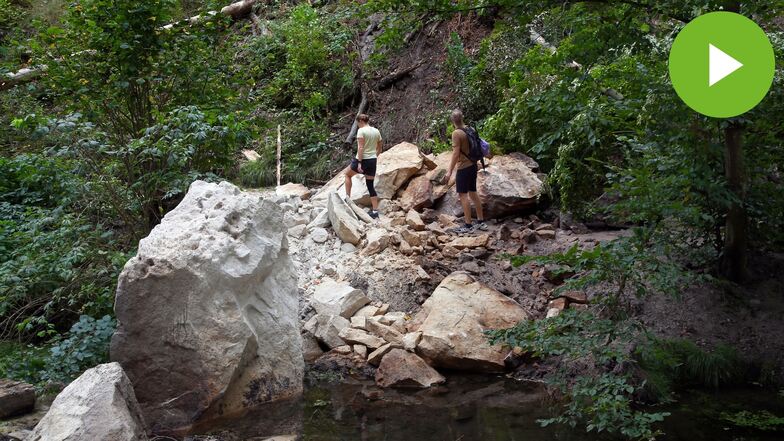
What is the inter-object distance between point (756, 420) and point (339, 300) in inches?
177

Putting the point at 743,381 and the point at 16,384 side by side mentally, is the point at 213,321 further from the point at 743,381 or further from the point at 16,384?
the point at 743,381

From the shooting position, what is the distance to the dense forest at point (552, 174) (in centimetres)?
608

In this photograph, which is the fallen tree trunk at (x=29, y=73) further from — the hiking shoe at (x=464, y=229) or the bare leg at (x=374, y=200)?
the hiking shoe at (x=464, y=229)

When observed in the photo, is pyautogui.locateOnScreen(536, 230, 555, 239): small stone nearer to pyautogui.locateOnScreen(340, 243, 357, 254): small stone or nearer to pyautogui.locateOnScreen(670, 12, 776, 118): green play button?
pyautogui.locateOnScreen(340, 243, 357, 254): small stone

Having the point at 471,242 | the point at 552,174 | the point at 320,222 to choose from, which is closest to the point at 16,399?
the point at 320,222

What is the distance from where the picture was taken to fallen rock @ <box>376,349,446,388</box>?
7.34 meters

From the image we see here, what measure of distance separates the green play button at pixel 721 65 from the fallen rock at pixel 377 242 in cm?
466

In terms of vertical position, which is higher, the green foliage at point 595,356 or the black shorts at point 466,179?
the black shorts at point 466,179

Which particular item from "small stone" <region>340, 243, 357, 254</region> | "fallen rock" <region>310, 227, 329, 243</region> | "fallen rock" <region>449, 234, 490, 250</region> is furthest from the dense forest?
"small stone" <region>340, 243, 357, 254</region>

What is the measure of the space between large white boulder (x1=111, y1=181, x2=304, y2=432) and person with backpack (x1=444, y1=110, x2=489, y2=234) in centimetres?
431

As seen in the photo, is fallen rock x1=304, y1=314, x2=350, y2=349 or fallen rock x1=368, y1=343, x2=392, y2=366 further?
fallen rock x1=304, y1=314, x2=350, y2=349

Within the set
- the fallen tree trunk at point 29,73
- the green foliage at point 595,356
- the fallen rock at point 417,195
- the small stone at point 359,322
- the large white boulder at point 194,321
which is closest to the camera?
the green foliage at point 595,356

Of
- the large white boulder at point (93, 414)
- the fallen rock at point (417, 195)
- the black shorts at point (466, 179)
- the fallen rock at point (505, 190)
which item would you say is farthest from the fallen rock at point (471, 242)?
the large white boulder at point (93, 414)

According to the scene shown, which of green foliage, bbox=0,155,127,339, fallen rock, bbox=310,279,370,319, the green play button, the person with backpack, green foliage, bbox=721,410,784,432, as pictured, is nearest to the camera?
the green play button
